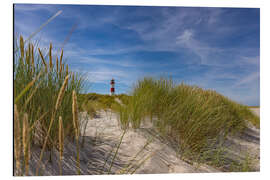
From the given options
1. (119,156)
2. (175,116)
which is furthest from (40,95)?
(175,116)

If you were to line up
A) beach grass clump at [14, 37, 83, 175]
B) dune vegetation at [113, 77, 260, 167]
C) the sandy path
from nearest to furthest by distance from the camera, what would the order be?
beach grass clump at [14, 37, 83, 175] → the sandy path → dune vegetation at [113, 77, 260, 167]

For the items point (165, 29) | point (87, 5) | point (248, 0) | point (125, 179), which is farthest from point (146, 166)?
point (248, 0)

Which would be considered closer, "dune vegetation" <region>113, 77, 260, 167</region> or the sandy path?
the sandy path

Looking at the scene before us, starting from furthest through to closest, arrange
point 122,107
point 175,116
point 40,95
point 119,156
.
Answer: point 122,107 → point 175,116 → point 119,156 → point 40,95

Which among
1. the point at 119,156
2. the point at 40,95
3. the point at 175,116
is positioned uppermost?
the point at 40,95

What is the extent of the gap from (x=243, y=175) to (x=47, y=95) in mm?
1663

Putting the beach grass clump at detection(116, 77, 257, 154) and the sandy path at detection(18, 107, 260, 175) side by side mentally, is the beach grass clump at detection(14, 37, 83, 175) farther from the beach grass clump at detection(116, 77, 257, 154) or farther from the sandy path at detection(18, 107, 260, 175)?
the beach grass clump at detection(116, 77, 257, 154)

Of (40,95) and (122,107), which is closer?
(40,95)

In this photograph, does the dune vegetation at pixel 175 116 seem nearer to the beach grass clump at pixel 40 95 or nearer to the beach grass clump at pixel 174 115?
the beach grass clump at pixel 174 115

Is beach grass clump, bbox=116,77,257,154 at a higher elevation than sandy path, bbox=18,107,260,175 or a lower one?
→ higher

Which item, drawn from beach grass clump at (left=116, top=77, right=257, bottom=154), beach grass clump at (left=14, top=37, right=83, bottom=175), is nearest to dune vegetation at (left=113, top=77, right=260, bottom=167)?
beach grass clump at (left=116, top=77, right=257, bottom=154)

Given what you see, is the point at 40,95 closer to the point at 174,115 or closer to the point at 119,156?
the point at 119,156

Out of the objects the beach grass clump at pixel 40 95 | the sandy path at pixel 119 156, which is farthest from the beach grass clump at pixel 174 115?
the beach grass clump at pixel 40 95
